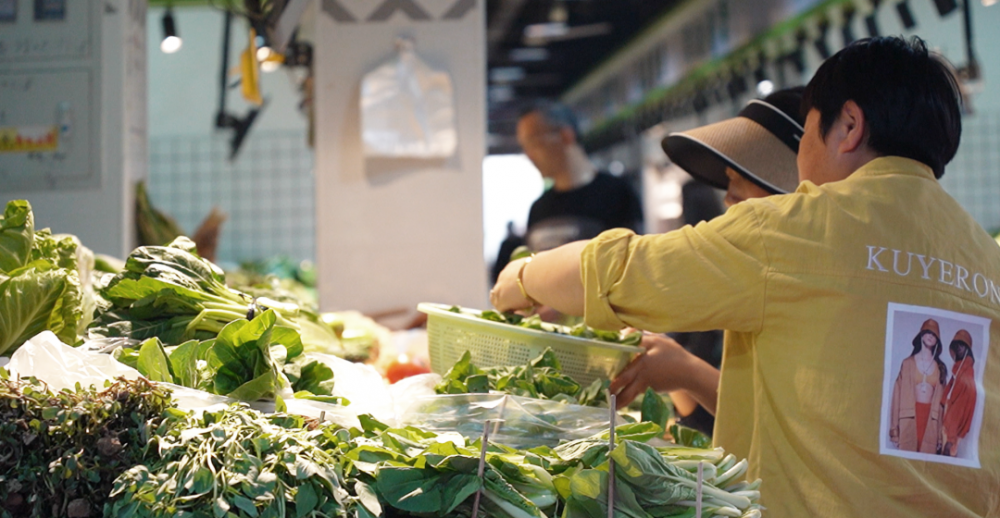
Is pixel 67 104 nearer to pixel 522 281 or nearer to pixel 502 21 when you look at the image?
pixel 522 281

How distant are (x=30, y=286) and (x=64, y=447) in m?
0.55

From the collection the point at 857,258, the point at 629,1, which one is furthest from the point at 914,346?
the point at 629,1

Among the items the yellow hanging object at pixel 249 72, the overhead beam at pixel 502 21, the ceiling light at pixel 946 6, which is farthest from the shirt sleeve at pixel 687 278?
the overhead beam at pixel 502 21

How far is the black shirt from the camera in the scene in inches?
185

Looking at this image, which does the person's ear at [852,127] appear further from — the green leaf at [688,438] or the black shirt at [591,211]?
the black shirt at [591,211]

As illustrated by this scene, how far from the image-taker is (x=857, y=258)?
1.65 metres

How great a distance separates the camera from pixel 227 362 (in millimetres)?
1584

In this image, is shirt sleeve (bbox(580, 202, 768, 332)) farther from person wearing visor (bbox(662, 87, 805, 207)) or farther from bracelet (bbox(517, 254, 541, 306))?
person wearing visor (bbox(662, 87, 805, 207))

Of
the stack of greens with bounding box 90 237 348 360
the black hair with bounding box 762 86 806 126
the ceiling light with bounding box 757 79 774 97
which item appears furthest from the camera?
the ceiling light with bounding box 757 79 774 97

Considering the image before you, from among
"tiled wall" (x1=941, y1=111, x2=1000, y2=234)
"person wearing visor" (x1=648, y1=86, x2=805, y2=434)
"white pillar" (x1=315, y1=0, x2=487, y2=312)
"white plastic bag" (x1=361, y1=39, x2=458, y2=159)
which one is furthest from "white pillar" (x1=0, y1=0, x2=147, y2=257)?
"tiled wall" (x1=941, y1=111, x2=1000, y2=234)

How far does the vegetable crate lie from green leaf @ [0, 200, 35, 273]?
2.74 ft

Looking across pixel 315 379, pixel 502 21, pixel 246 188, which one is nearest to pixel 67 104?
pixel 315 379

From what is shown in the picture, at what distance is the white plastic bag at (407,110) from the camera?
4.18 meters

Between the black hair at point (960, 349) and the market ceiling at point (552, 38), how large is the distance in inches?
340
